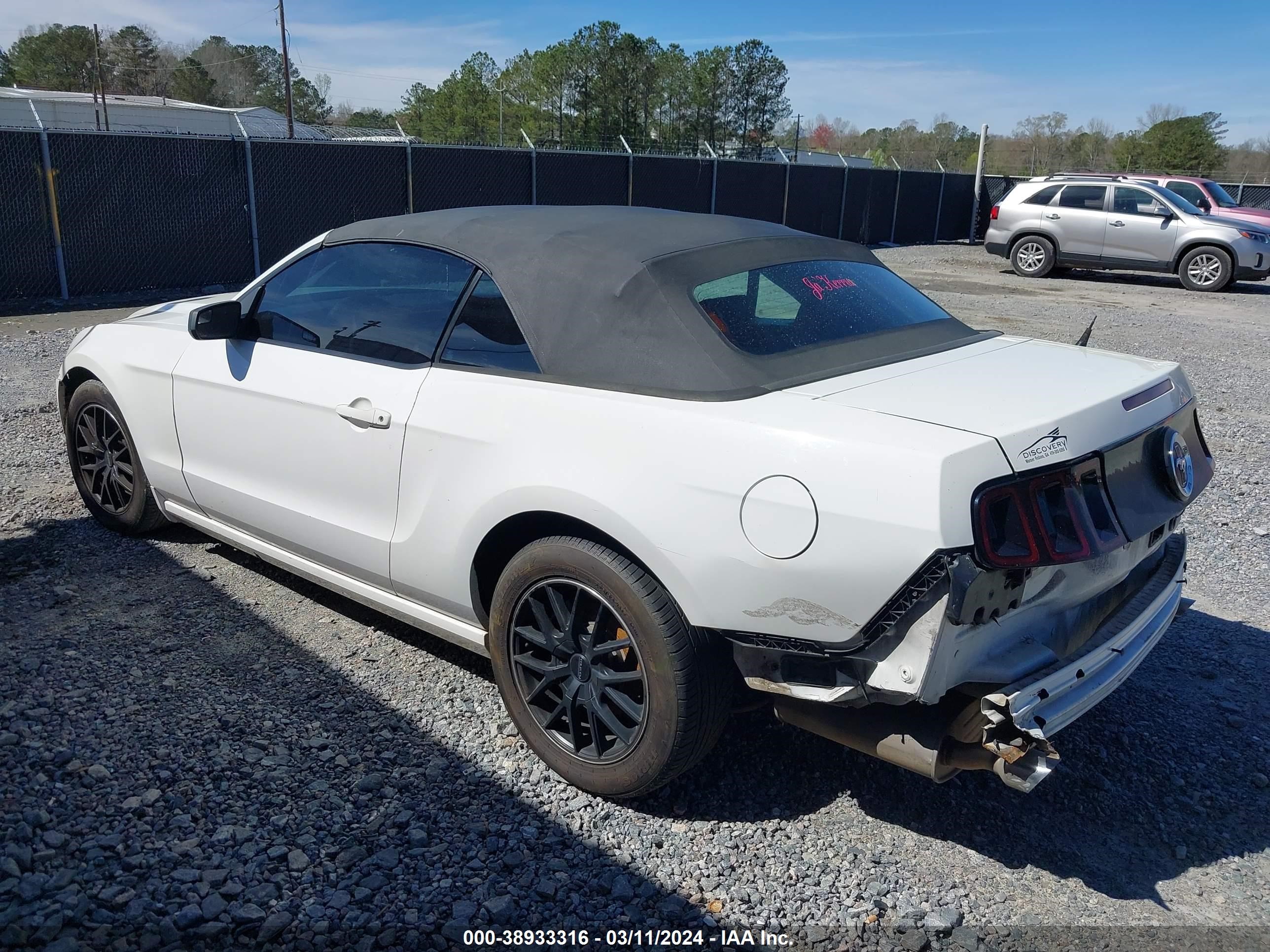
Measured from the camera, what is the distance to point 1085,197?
18.5 meters

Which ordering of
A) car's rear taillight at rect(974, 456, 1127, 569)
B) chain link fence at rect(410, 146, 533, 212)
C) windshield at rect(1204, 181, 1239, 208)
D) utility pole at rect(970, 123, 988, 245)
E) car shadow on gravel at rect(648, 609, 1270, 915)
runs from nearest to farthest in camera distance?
1. car's rear taillight at rect(974, 456, 1127, 569)
2. car shadow on gravel at rect(648, 609, 1270, 915)
3. chain link fence at rect(410, 146, 533, 212)
4. windshield at rect(1204, 181, 1239, 208)
5. utility pole at rect(970, 123, 988, 245)

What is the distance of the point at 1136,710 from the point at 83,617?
12.9 feet

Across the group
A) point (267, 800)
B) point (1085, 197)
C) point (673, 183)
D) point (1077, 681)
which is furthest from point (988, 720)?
point (673, 183)

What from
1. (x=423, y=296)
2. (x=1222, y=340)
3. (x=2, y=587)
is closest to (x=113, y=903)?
(x=423, y=296)

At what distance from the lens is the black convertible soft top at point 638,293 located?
287 cm

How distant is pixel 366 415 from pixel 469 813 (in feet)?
4.31

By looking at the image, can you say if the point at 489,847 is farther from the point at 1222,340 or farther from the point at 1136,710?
the point at 1222,340

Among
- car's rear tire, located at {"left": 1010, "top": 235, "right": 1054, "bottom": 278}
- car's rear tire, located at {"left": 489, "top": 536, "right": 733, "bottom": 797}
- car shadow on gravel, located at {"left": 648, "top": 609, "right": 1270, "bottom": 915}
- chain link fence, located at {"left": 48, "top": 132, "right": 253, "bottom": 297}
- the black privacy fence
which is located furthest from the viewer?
car's rear tire, located at {"left": 1010, "top": 235, "right": 1054, "bottom": 278}

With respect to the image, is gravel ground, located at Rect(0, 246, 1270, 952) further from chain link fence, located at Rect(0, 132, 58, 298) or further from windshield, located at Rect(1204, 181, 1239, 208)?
windshield, located at Rect(1204, 181, 1239, 208)

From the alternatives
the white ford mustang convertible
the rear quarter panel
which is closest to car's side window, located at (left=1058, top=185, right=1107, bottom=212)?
the white ford mustang convertible

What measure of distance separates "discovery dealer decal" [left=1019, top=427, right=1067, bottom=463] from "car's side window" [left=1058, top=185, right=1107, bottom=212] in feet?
58.9

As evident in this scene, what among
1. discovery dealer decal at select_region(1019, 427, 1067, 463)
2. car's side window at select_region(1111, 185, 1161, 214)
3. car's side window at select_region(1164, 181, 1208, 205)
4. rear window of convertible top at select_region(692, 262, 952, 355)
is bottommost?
discovery dealer decal at select_region(1019, 427, 1067, 463)

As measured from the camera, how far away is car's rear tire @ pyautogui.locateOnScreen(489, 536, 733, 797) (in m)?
2.70

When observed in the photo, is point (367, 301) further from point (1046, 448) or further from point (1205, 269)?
point (1205, 269)
